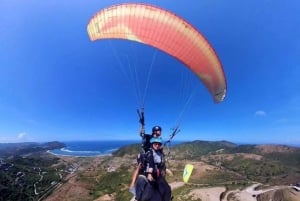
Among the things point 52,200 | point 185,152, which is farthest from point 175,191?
point 185,152

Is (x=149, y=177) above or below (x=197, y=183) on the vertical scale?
above

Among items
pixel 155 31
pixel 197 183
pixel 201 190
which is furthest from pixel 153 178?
pixel 197 183

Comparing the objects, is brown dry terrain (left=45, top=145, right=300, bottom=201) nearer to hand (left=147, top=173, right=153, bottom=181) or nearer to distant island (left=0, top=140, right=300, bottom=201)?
distant island (left=0, top=140, right=300, bottom=201)

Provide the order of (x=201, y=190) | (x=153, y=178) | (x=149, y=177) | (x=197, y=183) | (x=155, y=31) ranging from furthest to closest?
(x=197, y=183), (x=201, y=190), (x=155, y=31), (x=153, y=178), (x=149, y=177)

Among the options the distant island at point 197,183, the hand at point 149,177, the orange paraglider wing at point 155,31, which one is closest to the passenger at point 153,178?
the hand at point 149,177

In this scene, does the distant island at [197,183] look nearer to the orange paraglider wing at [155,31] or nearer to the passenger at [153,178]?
the orange paraglider wing at [155,31]

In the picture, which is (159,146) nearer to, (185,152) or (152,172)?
(152,172)

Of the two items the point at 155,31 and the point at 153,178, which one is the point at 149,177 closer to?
the point at 153,178

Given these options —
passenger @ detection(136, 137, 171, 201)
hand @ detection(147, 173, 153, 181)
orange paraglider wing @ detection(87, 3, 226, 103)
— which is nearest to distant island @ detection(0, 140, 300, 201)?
orange paraglider wing @ detection(87, 3, 226, 103)
